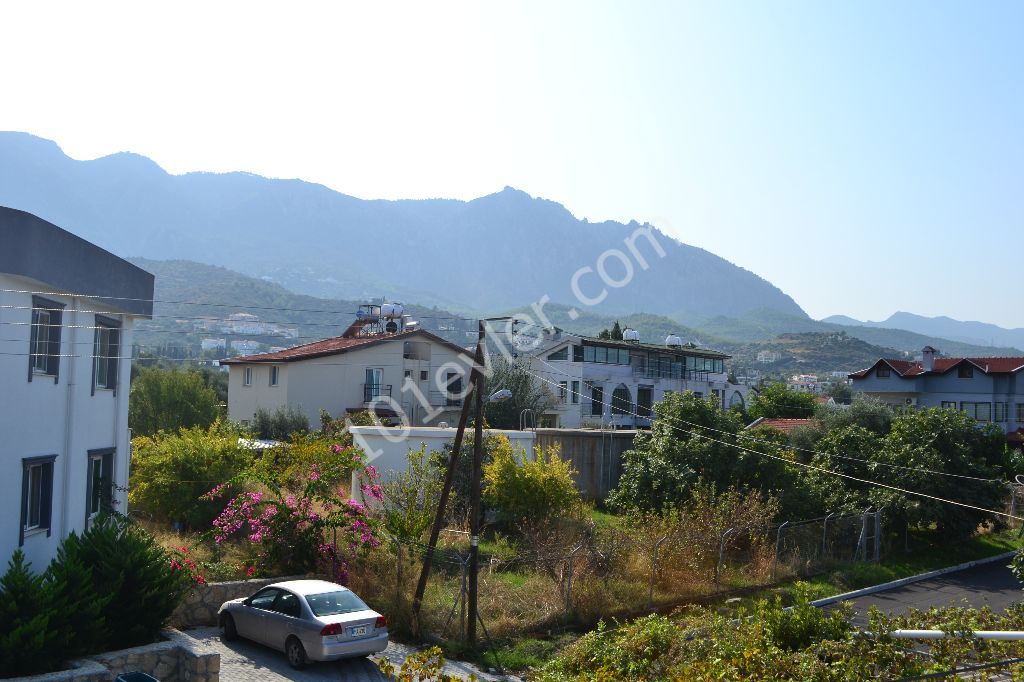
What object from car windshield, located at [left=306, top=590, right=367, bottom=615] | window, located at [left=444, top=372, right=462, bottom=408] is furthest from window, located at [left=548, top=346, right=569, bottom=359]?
car windshield, located at [left=306, top=590, right=367, bottom=615]

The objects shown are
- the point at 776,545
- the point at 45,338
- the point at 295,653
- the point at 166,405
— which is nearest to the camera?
A: the point at 45,338

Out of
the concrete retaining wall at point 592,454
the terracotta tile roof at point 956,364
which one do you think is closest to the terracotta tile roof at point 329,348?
the concrete retaining wall at point 592,454

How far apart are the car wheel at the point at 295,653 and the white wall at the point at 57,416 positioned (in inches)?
167

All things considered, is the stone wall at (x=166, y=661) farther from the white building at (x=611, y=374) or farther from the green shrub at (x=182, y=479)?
the white building at (x=611, y=374)

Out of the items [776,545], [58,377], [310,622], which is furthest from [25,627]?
[776,545]

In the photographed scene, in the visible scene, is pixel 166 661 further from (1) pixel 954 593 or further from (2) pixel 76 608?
(1) pixel 954 593

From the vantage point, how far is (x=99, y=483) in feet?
56.2

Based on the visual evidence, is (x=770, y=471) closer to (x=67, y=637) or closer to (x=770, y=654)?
(x=770, y=654)

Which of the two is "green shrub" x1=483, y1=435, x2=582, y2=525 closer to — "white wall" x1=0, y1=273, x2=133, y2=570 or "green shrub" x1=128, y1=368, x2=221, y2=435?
"white wall" x1=0, y1=273, x2=133, y2=570

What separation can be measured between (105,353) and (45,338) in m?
3.36

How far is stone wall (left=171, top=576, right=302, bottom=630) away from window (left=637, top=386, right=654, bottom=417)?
143 feet

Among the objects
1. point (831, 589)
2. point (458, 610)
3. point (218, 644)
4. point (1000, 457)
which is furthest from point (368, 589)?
point (1000, 457)

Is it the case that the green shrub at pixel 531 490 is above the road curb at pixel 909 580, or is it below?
above

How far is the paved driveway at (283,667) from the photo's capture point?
1369cm
